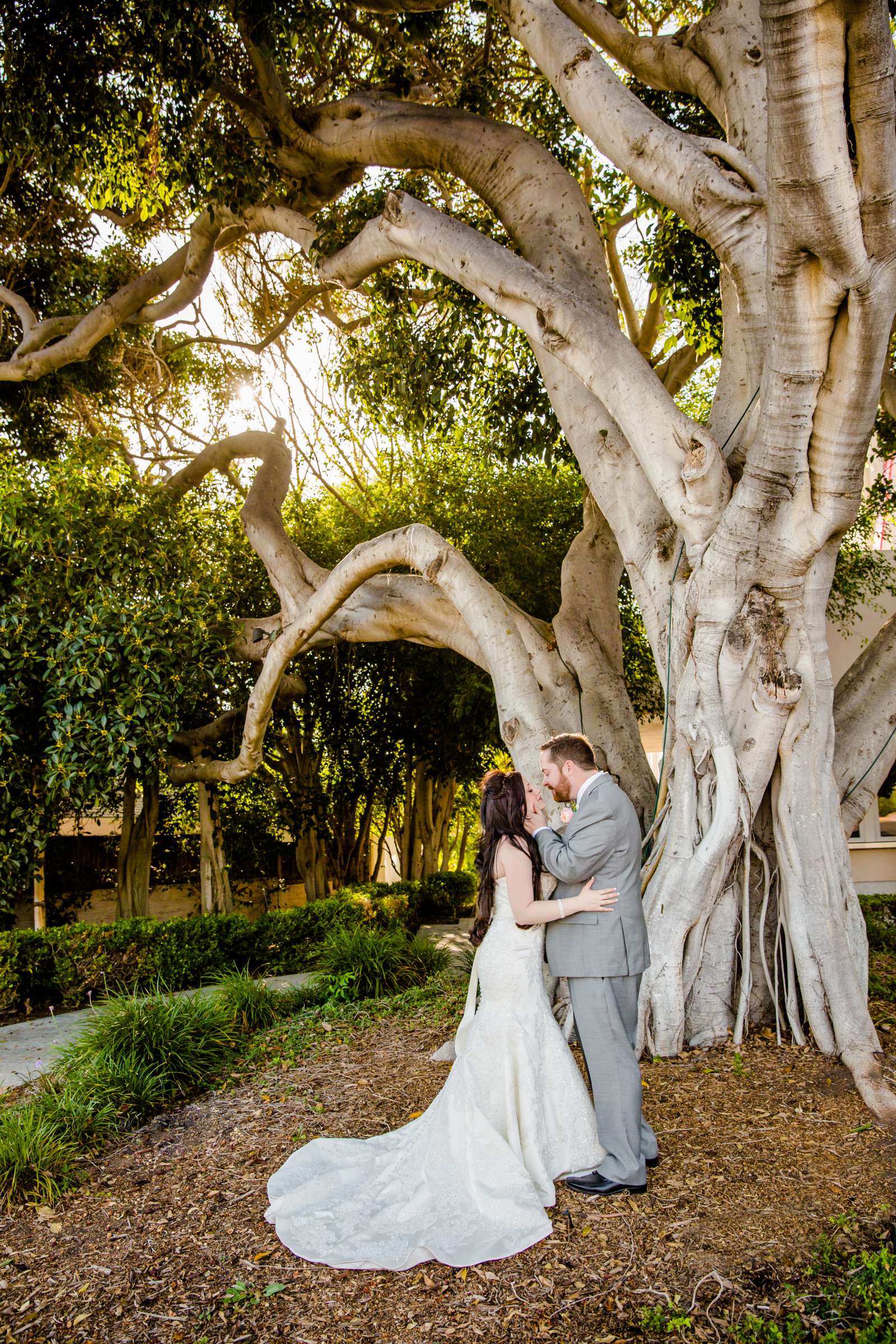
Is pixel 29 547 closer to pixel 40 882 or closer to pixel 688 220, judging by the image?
pixel 40 882

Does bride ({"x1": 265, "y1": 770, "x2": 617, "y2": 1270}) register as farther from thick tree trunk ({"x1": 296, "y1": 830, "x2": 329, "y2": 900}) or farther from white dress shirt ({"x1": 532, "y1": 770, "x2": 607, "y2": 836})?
thick tree trunk ({"x1": 296, "y1": 830, "x2": 329, "y2": 900})

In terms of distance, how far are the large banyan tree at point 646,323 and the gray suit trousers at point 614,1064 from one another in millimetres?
1320

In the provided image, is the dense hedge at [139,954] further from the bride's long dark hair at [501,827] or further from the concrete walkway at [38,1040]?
the bride's long dark hair at [501,827]

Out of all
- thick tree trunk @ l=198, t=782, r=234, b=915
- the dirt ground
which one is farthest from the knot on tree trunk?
thick tree trunk @ l=198, t=782, r=234, b=915

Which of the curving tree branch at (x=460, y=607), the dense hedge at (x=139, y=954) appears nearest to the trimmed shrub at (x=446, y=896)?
the dense hedge at (x=139, y=954)

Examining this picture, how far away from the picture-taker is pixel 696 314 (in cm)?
834

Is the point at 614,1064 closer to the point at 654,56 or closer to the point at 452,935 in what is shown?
the point at 654,56

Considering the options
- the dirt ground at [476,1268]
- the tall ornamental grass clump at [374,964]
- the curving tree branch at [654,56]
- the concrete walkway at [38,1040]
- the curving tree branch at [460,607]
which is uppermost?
the curving tree branch at [654,56]

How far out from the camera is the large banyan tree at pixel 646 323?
4395 mm

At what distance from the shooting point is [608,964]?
3869mm

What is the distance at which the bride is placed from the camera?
11.5ft

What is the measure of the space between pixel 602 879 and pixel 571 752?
0.55 m

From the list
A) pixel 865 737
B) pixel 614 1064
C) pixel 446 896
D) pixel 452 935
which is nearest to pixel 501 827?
pixel 614 1064

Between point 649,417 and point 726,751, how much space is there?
1911 mm
